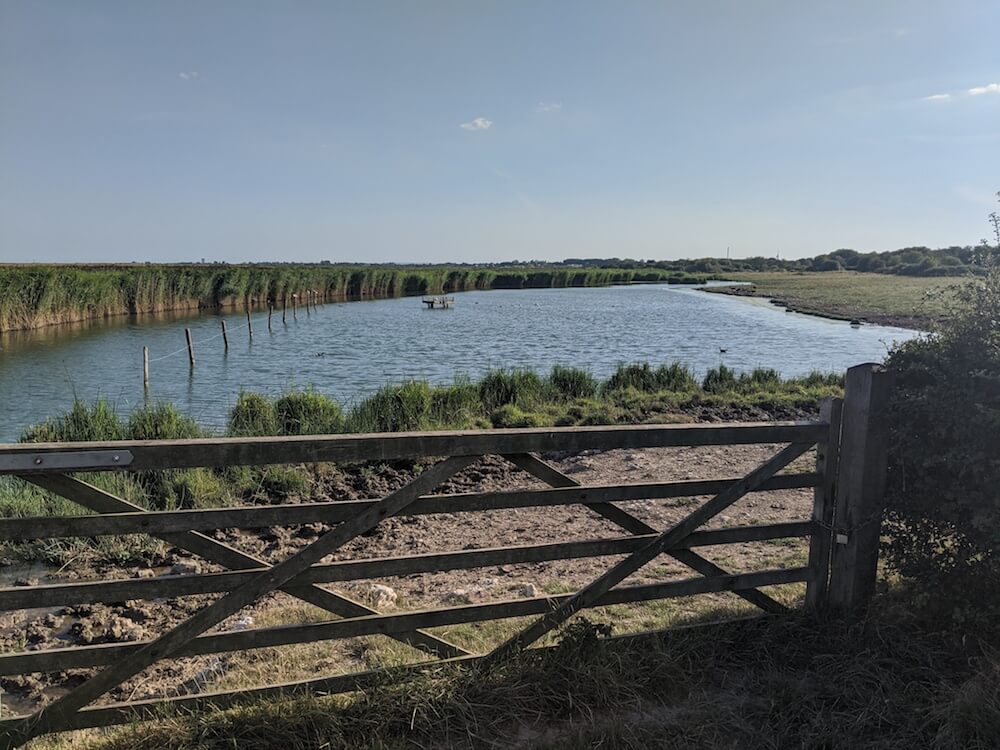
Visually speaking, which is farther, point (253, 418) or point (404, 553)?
point (253, 418)

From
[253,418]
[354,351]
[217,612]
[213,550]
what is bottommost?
[253,418]

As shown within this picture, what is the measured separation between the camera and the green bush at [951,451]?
12.1 ft

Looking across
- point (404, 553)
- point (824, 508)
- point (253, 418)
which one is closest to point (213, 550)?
point (824, 508)

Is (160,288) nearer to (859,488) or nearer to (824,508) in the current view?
(824,508)

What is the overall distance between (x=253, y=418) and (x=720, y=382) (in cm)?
1157

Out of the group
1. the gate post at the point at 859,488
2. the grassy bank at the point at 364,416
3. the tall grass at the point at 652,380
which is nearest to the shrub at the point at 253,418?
the grassy bank at the point at 364,416

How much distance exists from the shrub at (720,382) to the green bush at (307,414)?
9459 millimetres

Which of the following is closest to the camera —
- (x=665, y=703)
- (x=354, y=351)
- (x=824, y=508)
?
(x=665, y=703)

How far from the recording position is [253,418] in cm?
1321

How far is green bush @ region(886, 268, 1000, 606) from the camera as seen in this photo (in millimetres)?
3682

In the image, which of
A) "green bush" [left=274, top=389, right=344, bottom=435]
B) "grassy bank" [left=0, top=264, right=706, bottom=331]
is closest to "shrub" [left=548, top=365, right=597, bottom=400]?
"green bush" [left=274, top=389, right=344, bottom=435]

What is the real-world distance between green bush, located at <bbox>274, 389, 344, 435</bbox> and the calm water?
3.11 metres

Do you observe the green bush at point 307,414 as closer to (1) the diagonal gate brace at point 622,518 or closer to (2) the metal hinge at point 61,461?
(1) the diagonal gate brace at point 622,518

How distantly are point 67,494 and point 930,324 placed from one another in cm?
462
